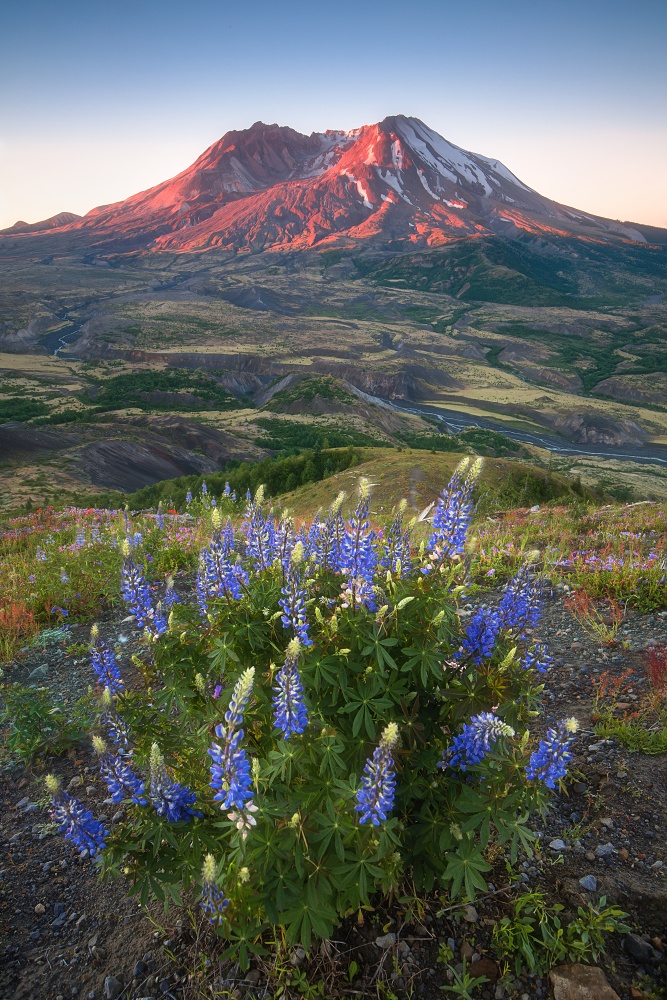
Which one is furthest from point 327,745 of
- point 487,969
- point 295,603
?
point 487,969

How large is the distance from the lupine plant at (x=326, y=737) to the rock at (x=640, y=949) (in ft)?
2.65

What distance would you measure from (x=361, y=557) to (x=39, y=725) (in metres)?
3.75

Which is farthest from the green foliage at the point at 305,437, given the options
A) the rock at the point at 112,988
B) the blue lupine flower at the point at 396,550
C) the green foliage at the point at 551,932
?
the green foliage at the point at 551,932

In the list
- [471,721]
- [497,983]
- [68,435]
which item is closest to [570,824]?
[497,983]

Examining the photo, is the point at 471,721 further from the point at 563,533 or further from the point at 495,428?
the point at 495,428

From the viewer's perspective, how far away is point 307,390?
235 ft

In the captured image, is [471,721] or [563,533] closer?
[471,721]

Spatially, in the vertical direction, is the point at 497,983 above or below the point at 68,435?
above

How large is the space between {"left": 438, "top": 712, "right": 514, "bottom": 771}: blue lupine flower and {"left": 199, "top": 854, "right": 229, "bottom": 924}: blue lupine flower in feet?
4.05

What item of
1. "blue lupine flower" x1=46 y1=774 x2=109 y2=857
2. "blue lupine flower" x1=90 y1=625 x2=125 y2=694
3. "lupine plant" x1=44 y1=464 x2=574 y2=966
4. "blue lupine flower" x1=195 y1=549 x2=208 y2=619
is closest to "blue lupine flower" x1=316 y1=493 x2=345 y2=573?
"lupine plant" x1=44 y1=464 x2=574 y2=966

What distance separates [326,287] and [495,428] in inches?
5486

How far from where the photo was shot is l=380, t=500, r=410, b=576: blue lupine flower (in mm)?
3119

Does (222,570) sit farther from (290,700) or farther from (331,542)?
(290,700)

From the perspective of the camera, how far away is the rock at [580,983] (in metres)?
2.60
